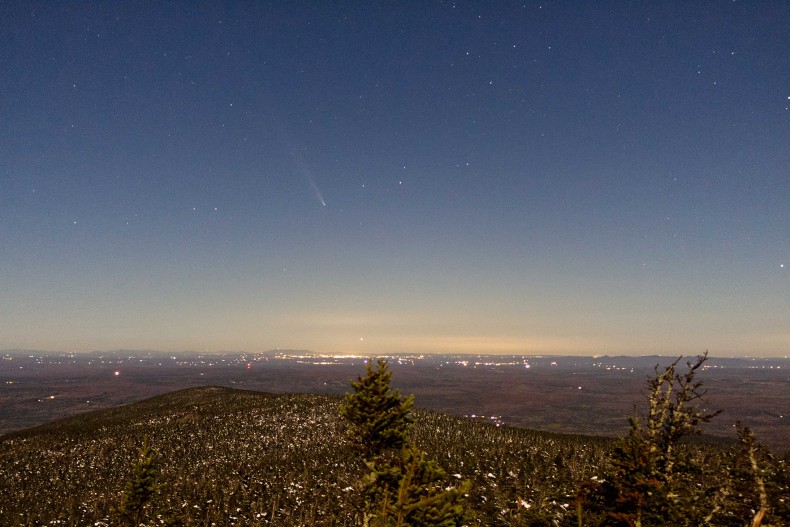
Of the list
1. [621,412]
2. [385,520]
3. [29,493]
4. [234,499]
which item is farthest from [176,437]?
[621,412]

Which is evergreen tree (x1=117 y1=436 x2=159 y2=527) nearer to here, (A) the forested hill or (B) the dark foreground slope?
(A) the forested hill

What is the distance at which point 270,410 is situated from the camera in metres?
57.0

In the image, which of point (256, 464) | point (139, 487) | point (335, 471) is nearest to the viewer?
point (139, 487)

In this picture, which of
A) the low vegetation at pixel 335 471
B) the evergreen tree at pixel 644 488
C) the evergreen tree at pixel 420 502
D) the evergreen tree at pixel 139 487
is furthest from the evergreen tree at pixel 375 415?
the evergreen tree at pixel 644 488

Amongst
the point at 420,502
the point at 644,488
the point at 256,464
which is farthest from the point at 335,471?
the point at 644,488

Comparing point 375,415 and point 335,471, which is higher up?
point 375,415

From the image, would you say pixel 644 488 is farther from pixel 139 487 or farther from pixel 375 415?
pixel 139 487

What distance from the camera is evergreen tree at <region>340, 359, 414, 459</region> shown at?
19.4m

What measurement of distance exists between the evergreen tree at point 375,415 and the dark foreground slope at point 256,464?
5.58 feet

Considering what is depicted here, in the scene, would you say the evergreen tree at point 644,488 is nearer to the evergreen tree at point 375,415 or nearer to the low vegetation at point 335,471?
the low vegetation at point 335,471

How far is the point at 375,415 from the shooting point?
63.7 feet

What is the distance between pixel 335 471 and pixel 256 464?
8.51m

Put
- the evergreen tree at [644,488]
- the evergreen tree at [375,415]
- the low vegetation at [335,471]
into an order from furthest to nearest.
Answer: the evergreen tree at [375,415] → the low vegetation at [335,471] → the evergreen tree at [644,488]

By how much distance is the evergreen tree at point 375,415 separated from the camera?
1938 cm
